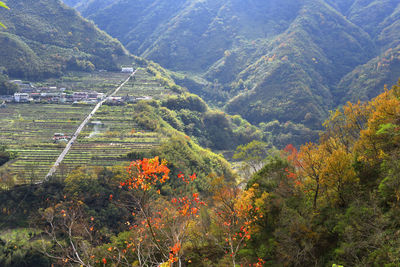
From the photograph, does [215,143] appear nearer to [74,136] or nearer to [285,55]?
[74,136]

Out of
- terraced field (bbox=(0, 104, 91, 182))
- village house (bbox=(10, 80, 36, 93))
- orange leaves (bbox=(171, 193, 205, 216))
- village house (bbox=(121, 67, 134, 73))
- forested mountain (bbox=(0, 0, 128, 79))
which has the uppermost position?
orange leaves (bbox=(171, 193, 205, 216))

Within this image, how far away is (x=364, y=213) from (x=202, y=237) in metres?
12.8

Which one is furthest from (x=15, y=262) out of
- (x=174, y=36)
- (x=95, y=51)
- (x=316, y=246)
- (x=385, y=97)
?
(x=174, y=36)

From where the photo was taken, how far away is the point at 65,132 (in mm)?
63500

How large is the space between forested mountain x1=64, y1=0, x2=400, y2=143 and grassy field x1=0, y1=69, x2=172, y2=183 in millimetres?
63218

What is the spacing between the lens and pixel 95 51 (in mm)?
118125

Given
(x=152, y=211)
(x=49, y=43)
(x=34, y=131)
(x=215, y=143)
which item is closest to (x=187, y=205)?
(x=152, y=211)

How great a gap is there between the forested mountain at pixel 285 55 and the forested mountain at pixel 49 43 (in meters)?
46.5

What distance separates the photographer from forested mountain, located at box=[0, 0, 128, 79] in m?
92.9

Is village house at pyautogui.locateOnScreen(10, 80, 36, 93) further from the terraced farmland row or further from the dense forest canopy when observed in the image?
the terraced farmland row

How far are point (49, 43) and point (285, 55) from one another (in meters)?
102

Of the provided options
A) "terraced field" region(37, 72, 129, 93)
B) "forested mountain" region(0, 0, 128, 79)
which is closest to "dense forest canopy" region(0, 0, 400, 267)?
"forested mountain" region(0, 0, 128, 79)

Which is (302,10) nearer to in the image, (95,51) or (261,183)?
(95,51)

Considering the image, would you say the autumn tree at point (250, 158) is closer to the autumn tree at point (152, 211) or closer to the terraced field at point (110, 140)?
the terraced field at point (110, 140)
